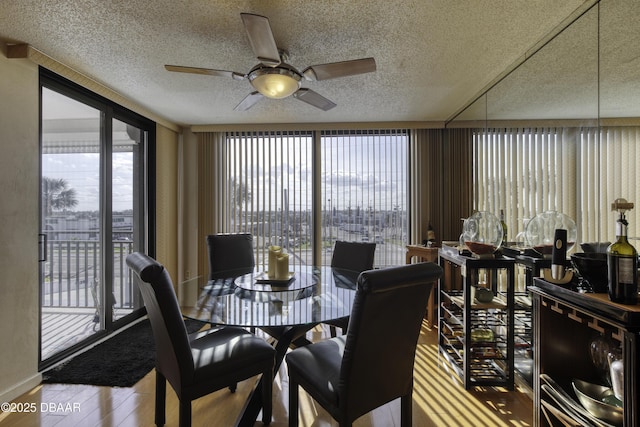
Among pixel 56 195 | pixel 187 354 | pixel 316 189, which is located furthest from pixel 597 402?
pixel 56 195

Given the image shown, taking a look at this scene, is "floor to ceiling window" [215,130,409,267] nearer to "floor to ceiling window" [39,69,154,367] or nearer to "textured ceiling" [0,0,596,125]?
→ "textured ceiling" [0,0,596,125]

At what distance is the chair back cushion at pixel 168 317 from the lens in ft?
4.60

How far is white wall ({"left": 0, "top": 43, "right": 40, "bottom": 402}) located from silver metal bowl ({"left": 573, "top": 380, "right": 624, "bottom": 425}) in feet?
11.3

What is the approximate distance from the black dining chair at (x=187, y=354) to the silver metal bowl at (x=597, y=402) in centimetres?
148

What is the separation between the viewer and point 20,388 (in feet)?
7.10

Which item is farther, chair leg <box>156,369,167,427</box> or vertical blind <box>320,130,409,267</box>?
vertical blind <box>320,130,409,267</box>

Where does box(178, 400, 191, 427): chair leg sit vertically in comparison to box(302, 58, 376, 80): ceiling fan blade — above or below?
below

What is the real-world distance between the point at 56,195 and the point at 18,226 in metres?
0.54

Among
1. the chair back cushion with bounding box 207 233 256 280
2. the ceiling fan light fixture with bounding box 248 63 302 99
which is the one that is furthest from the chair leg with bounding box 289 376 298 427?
the ceiling fan light fixture with bounding box 248 63 302 99

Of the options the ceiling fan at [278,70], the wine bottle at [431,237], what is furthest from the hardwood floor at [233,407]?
the ceiling fan at [278,70]

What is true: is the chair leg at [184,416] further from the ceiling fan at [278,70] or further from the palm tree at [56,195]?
the palm tree at [56,195]

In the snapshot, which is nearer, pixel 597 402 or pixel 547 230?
pixel 597 402

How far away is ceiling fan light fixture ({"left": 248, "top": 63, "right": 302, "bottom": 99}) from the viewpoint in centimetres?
191

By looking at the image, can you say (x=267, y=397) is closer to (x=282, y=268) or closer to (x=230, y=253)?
(x=282, y=268)
